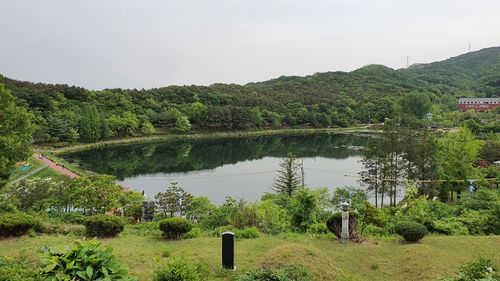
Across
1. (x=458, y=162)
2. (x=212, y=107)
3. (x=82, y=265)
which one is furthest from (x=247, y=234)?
(x=212, y=107)

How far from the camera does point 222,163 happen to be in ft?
134

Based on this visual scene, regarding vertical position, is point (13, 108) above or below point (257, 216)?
above

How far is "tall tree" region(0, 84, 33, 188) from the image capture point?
1239 cm

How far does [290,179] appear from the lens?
24.5 m

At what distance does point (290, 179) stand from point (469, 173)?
1006 cm

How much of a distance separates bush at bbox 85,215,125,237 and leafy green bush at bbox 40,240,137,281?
196 inches

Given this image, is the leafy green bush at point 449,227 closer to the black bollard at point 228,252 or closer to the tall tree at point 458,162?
the black bollard at point 228,252

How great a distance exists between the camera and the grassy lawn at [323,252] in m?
6.88

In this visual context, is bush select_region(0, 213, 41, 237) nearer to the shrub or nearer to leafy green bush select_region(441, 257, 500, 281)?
the shrub

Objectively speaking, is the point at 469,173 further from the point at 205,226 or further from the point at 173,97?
the point at 173,97

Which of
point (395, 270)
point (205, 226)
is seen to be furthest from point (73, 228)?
point (395, 270)

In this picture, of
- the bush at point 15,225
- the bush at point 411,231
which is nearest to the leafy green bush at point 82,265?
the bush at point 15,225

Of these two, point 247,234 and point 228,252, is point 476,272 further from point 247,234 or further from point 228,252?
point 247,234

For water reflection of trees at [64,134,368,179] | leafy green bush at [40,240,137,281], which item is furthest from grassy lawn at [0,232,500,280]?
water reflection of trees at [64,134,368,179]
